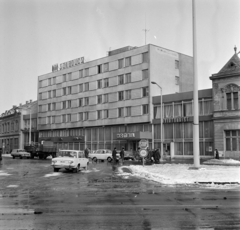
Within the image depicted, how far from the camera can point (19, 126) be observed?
8569 cm

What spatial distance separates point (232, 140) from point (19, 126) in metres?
59.9

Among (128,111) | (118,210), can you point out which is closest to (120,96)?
(128,111)

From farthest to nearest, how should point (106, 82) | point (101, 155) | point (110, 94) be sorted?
point (106, 82), point (110, 94), point (101, 155)

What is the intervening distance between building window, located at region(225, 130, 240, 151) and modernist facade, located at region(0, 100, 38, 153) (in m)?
51.2

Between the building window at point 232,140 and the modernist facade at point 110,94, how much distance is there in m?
13.6

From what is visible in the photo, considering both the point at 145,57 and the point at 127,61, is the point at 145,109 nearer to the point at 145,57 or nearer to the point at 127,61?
the point at 145,57

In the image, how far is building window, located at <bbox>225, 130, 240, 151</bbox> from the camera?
135 feet

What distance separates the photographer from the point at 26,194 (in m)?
12.0

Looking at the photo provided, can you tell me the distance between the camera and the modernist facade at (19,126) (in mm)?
82562

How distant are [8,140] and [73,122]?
33.6m

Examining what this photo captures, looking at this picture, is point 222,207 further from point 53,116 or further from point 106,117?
point 53,116

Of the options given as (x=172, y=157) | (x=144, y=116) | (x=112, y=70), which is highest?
(x=112, y=70)

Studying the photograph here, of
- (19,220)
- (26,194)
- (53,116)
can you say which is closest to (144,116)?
(53,116)

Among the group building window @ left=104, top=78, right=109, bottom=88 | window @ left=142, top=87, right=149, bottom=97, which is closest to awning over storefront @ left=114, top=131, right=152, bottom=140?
window @ left=142, top=87, right=149, bottom=97
